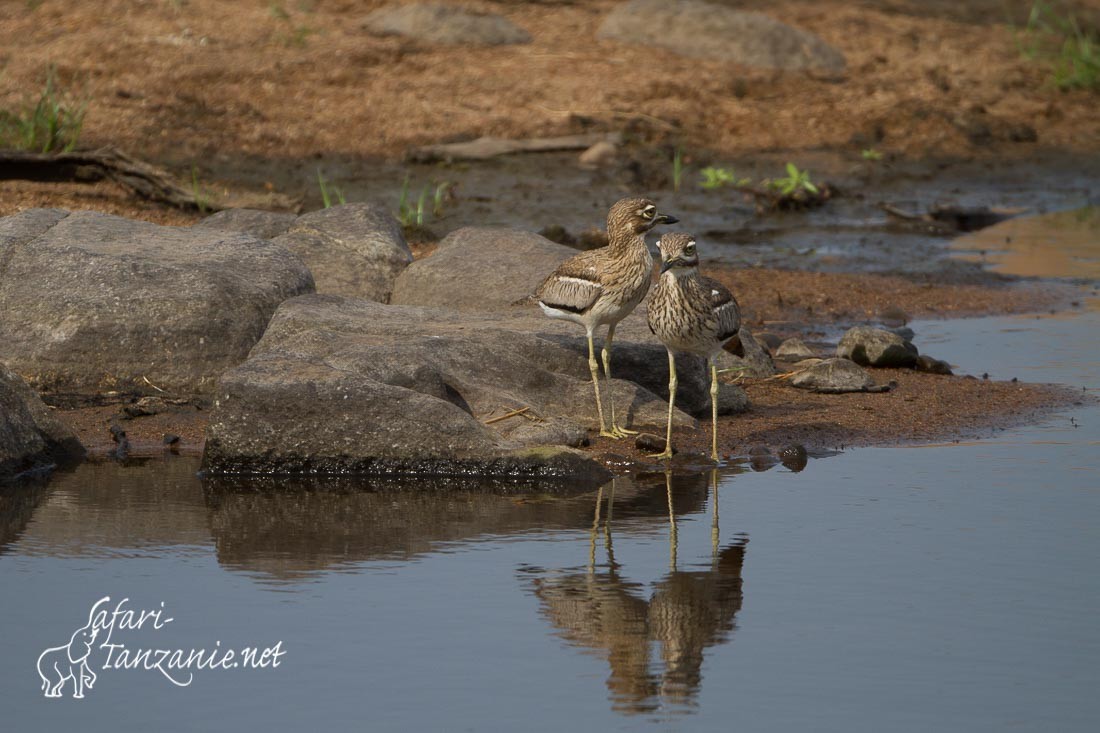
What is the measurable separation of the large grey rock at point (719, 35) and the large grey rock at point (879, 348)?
944 centimetres

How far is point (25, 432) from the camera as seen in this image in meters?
8.52

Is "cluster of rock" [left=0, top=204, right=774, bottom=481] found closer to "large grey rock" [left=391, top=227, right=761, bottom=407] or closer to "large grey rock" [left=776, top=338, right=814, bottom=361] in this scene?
"large grey rock" [left=391, top=227, right=761, bottom=407]

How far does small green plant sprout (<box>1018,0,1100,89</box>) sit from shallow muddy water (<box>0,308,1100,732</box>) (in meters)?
13.4

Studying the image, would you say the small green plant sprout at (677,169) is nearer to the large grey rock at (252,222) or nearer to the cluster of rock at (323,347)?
the cluster of rock at (323,347)

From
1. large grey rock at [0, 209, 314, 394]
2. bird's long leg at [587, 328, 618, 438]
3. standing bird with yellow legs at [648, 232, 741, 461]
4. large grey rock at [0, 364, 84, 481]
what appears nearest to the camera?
large grey rock at [0, 364, 84, 481]

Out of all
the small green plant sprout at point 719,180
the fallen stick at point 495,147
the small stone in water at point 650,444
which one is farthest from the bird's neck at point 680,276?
the fallen stick at point 495,147

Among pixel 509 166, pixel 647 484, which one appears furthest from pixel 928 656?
pixel 509 166

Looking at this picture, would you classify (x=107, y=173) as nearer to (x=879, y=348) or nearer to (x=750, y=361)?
(x=750, y=361)

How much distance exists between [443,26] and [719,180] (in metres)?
4.62

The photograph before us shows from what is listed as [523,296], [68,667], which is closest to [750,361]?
[523,296]

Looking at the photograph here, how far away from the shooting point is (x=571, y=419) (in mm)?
9711

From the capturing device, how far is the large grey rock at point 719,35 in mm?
20188

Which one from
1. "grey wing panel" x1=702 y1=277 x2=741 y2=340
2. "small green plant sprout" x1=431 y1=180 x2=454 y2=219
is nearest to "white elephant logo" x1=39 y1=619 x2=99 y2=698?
"grey wing panel" x1=702 y1=277 x2=741 y2=340

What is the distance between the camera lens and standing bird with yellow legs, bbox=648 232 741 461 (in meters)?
8.81
